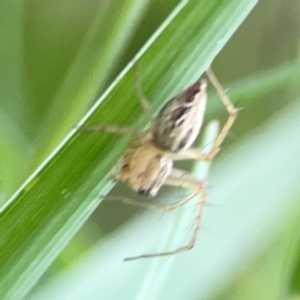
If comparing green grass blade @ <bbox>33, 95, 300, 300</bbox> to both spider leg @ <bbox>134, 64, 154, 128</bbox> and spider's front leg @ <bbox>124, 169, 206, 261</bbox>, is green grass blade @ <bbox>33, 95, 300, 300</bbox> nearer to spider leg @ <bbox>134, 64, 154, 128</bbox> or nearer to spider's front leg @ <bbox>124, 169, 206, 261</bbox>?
spider's front leg @ <bbox>124, 169, 206, 261</bbox>

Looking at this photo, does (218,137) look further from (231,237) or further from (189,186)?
(231,237)

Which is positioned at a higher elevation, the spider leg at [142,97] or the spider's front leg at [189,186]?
the spider leg at [142,97]

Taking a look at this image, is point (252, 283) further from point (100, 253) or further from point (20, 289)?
point (20, 289)

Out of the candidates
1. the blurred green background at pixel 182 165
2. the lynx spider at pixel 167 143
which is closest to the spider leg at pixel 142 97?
the lynx spider at pixel 167 143

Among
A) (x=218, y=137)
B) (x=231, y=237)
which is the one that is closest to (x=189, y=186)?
(x=218, y=137)

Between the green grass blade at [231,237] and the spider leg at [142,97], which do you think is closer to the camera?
the spider leg at [142,97]

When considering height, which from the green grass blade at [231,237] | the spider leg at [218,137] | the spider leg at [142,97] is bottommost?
the green grass blade at [231,237]

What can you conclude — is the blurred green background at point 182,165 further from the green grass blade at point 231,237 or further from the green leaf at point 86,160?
the green leaf at point 86,160
